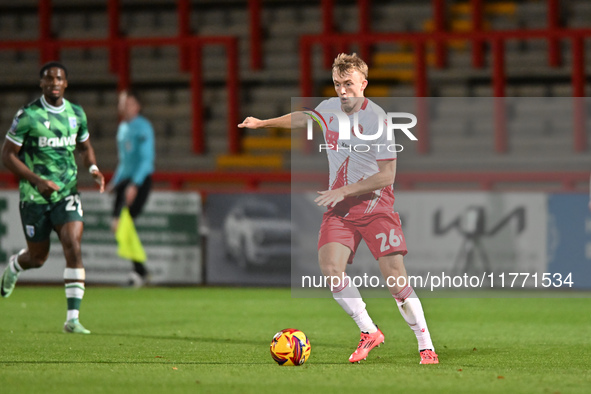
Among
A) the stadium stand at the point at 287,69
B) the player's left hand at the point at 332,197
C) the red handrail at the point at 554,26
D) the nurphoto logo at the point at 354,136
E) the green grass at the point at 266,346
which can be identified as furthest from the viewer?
the red handrail at the point at 554,26

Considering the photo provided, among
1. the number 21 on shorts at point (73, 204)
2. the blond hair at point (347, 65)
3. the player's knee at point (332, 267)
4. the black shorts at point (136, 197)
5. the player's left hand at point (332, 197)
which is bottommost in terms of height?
the black shorts at point (136, 197)

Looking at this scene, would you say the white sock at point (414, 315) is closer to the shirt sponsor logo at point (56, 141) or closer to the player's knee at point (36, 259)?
the shirt sponsor logo at point (56, 141)

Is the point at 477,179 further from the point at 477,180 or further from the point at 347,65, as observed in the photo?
the point at 347,65

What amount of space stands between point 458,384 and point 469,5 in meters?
13.1

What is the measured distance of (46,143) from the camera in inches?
330

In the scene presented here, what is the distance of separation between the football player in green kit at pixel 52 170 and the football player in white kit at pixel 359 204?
231 cm

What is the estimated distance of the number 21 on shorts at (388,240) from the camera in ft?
21.5

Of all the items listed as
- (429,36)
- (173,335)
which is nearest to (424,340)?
(173,335)

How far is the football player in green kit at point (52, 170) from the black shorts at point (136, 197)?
4.26 m

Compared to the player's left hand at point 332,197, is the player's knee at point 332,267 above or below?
below

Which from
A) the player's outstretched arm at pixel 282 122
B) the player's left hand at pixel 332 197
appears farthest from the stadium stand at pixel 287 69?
the player's left hand at pixel 332 197

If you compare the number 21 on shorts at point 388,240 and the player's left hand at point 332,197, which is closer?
the player's left hand at point 332,197

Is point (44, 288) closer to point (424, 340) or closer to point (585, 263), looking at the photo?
point (585, 263)

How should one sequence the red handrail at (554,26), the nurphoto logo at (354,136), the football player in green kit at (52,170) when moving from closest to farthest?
1. the nurphoto logo at (354,136)
2. the football player in green kit at (52,170)
3. the red handrail at (554,26)
